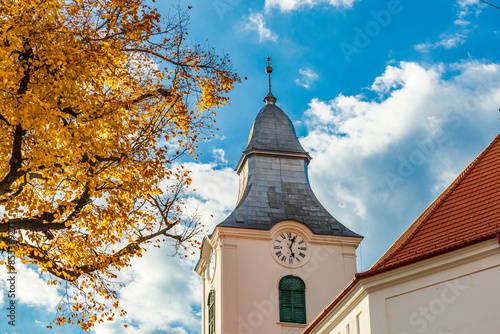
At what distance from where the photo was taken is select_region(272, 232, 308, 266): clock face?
32656 millimetres

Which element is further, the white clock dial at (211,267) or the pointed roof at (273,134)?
the pointed roof at (273,134)

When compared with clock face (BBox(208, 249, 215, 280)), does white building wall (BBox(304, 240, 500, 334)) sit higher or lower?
lower

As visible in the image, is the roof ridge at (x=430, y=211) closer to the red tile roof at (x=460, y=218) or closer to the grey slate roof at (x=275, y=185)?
the red tile roof at (x=460, y=218)

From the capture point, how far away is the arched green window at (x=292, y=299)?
31.3 m

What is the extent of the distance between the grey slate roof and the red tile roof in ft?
51.6

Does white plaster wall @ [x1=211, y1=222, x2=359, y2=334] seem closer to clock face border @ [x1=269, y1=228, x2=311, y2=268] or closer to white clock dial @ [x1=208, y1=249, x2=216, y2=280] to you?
clock face border @ [x1=269, y1=228, x2=311, y2=268]

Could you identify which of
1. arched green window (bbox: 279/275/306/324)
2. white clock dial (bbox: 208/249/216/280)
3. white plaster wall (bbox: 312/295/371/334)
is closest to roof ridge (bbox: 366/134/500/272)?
white plaster wall (bbox: 312/295/371/334)

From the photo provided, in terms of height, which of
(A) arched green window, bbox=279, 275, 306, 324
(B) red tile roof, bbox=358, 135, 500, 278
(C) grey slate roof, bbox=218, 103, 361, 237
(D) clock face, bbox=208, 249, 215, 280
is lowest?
(B) red tile roof, bbox=358, 135, 500, 278

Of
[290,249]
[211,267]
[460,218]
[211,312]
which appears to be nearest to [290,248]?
[290,249]

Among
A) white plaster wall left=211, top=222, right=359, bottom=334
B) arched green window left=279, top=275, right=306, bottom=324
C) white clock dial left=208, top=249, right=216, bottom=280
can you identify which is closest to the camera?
white plaster wall left=211, top=222, right=359, bottom=334

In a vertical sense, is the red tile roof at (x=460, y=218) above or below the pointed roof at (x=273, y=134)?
below

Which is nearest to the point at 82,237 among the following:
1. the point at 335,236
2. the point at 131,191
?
the point at 131,191

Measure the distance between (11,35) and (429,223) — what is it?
9.99m

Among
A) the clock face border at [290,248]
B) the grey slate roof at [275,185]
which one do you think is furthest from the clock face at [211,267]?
the clock face border at [290,248]
